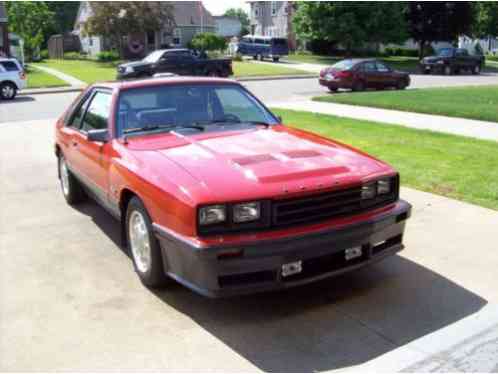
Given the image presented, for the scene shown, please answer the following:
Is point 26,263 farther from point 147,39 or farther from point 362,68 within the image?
point 147,39

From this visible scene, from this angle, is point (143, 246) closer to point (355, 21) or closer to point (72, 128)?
point (72, 128)

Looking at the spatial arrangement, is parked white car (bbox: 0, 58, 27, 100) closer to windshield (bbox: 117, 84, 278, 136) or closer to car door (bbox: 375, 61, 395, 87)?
car door (bbox: 375, 61, 395, 87)

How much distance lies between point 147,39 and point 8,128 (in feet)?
167

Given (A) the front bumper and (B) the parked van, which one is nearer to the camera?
(A) the front bumper

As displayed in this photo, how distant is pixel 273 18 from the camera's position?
75.8m

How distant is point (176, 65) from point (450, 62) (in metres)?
17.5

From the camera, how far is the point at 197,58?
2955cm

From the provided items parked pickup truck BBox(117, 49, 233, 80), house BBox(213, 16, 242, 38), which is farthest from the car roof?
house BBox(213, 16, 242, 38)

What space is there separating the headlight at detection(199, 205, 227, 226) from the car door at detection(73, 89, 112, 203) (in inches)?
64.6

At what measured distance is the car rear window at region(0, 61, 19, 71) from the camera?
22.0 meters

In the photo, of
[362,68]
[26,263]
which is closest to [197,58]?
[362,68]

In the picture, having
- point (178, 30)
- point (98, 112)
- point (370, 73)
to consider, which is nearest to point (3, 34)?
point (370, 73)

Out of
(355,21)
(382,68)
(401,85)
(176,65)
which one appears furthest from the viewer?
(355,21)

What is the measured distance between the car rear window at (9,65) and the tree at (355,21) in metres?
29.2
